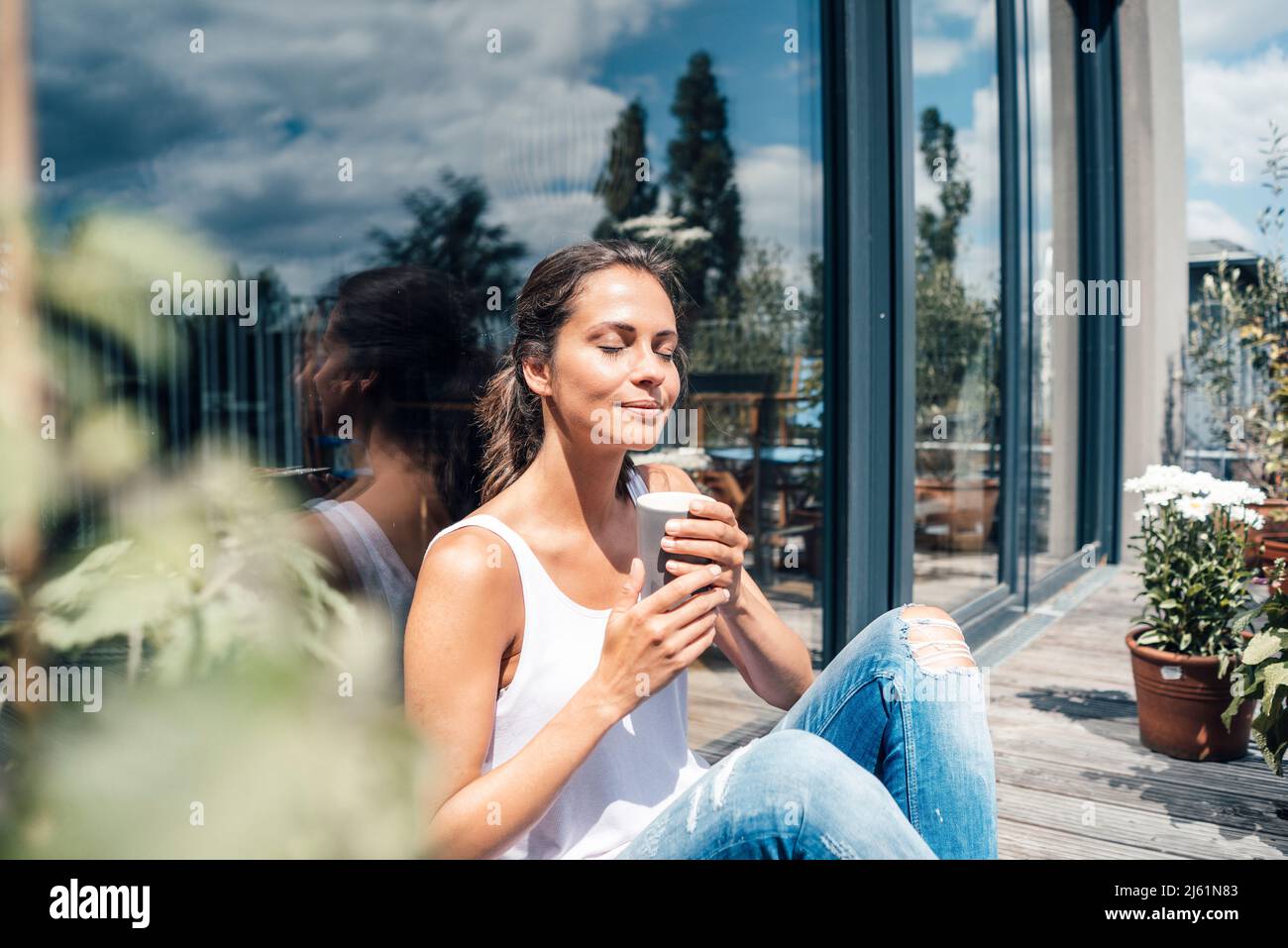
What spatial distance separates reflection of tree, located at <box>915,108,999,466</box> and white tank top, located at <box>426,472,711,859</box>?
2593 millimetres

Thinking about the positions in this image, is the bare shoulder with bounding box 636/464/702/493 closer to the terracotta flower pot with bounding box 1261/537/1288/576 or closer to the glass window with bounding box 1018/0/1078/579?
the terracotta flower pot with bounding box 1261/537/1288/576

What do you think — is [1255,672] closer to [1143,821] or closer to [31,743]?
[1143,821]

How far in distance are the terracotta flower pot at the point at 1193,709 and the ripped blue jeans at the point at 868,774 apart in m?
1.60

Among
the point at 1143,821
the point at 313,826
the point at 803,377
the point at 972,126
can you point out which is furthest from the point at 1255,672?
the point at 972,126

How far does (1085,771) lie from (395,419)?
2.18 meters

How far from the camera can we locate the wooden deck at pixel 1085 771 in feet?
6.97

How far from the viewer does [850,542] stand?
292 centimetres

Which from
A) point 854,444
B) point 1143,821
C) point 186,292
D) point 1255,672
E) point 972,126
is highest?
point 972,126

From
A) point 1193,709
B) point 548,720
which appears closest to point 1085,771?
point 1193,709

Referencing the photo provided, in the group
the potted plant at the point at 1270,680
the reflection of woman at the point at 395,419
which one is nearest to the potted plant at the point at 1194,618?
the potted plant at the point at 1270,680

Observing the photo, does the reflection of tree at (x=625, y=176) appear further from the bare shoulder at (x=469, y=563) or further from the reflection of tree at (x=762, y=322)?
the bare shoulder at (x=469, y=563)

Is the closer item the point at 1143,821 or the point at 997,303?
the point at 1143,821

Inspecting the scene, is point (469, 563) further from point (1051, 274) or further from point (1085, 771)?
point (1051, 274)
